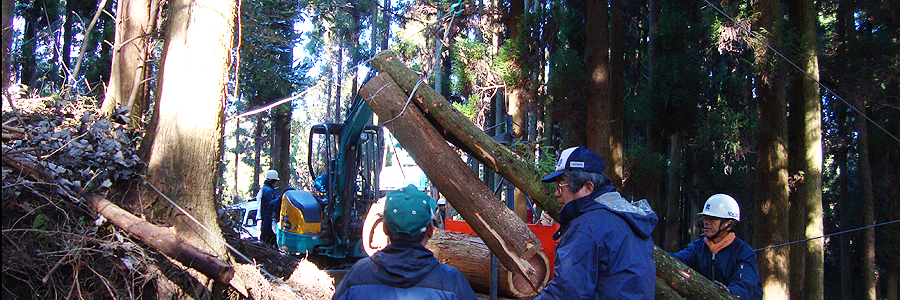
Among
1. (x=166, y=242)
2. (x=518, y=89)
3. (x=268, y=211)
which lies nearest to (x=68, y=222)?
(x=166, y=242)

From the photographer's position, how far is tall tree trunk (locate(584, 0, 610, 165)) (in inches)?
454

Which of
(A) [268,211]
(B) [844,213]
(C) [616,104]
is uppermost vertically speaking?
(C) [616,104]

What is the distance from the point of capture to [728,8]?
9.63 metres

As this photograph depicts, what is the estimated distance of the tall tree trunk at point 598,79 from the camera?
11.5 meters

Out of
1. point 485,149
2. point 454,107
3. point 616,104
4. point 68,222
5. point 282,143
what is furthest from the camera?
point 282,143

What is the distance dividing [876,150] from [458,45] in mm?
13895

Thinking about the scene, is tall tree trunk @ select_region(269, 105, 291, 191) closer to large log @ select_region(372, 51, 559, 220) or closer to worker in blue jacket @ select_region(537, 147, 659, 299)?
large log @ select_region(372, 51, 559, 220)

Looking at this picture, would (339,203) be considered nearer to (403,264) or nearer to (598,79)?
(598,79)

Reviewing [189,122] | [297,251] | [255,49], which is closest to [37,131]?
[189,122]

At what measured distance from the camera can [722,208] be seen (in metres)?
4.68

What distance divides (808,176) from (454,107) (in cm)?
725

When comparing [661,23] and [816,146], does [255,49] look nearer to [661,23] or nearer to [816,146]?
[816,146]

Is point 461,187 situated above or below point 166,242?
above

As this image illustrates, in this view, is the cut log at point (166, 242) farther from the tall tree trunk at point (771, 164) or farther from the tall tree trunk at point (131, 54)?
the tall tree trunk at point (771, 164)
